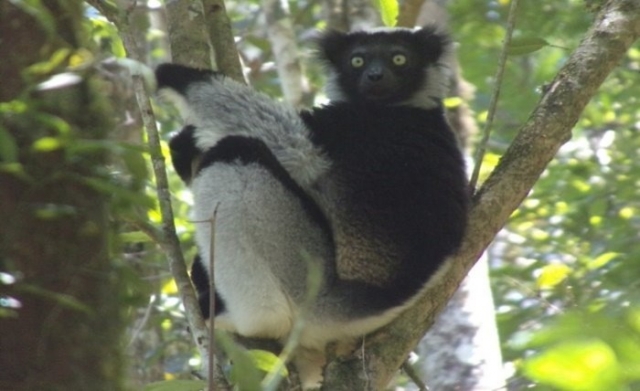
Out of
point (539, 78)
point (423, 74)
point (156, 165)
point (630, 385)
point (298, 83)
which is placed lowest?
point (630, 385)

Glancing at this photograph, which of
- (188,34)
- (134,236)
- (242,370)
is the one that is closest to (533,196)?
(188,34)

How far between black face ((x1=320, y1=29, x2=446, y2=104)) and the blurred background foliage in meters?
0.39

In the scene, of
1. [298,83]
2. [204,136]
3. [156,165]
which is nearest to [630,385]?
[156,165]

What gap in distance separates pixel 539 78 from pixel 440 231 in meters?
4.21

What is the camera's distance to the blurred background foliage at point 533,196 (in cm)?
466

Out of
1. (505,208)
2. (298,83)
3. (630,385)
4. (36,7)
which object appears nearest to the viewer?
(630,385)

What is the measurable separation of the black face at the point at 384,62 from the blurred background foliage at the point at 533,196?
0.39m

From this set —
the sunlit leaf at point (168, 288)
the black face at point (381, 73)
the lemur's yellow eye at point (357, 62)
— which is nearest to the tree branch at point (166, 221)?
the black face at point (381, 73)

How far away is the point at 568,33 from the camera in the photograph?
7.50 m

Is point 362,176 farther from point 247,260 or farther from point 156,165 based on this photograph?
point 156,165

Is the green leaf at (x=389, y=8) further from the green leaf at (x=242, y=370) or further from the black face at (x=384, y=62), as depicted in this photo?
the green leaf at (x=242, y=370)

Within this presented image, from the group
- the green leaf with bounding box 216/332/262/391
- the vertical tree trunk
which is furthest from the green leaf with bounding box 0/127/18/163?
the green leaf with bounding box 216/332/262/391

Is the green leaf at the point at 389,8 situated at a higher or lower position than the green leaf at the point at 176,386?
higher

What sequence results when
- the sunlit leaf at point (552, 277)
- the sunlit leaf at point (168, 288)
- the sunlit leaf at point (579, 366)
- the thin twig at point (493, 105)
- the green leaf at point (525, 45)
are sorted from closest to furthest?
the sunlit leaf at point (579, 366) < the thin twig at point (493, 105) < the green leaf at point (525, 45) < the sunlit leaf at point (552, 277) < the sunlit leaf at point (168, 288)
